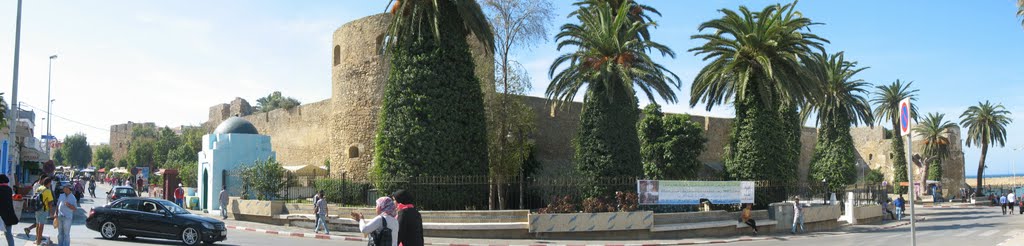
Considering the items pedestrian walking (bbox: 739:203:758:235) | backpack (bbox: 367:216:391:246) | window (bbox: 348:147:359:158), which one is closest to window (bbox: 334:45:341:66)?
window (bbox: 348:147:359:158)

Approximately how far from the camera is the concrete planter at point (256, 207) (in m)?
23.2

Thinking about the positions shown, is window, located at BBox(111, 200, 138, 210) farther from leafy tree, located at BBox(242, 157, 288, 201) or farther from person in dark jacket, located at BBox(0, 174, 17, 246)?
leafy tree, located at BBox(242, 157, 288, 201)

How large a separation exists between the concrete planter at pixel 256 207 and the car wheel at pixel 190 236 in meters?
7.42

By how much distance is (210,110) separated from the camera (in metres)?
65.3

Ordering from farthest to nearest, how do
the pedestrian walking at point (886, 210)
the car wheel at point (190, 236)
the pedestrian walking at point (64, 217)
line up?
the pedestrian walking at point (886, 210), the car wheel at point (190, 236), the pedestrian walking at point (64, 217)

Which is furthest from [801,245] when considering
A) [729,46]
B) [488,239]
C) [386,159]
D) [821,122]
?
[821,122]

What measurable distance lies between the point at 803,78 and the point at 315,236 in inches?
651

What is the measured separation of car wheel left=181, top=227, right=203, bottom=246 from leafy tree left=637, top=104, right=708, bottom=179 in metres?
22.9

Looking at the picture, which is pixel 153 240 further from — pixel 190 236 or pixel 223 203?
pixel 223 203

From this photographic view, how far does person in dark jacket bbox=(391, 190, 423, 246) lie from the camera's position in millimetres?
7594

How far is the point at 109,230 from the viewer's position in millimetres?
16172

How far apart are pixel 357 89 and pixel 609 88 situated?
13831 millimetres

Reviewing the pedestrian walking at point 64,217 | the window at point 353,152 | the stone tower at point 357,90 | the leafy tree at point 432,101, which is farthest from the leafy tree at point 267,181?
the pedestrian walking at point 64,217

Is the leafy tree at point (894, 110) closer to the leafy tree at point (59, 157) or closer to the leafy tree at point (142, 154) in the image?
the leafy tree at point (142, 154)
